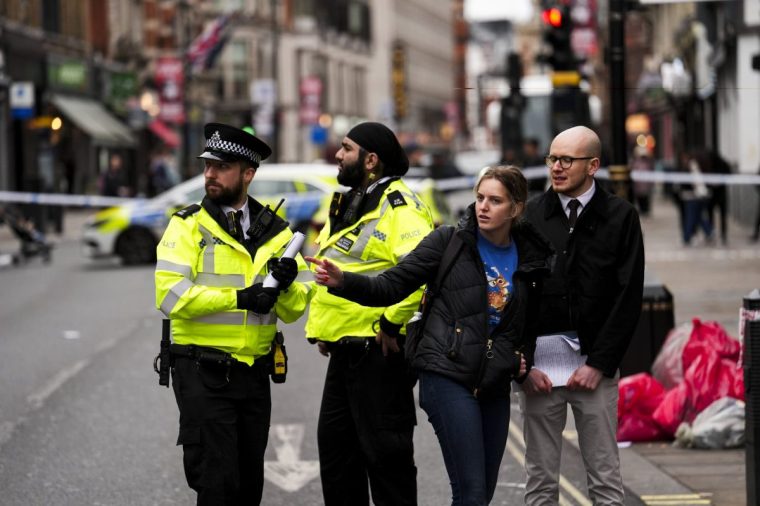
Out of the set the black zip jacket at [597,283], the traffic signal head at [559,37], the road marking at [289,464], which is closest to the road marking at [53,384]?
the road marking at [289,464]

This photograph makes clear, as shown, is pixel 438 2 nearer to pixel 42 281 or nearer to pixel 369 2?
pixel 369 2

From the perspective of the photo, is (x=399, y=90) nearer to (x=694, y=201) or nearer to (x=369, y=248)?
(x=694, y=201)

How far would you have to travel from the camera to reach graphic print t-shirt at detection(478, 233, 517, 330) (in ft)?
18.7

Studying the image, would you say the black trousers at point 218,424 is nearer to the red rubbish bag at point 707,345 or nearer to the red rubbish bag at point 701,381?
the red rubbish bag at point 701,381

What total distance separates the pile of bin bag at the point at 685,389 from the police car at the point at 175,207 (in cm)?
1428

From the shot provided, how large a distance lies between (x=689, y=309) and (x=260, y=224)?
35.6 feet

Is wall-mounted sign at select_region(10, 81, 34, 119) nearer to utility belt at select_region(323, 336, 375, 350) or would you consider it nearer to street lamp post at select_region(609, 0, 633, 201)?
street lamp post at select_region(609, 0, 633, 201)

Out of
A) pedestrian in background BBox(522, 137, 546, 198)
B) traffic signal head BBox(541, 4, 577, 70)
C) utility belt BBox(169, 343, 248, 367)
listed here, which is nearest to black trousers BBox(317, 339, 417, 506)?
utility belt BBox(169, 343, 248, 367)

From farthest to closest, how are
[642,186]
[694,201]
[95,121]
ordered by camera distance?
[95,121] → [642,186] → [694,201]

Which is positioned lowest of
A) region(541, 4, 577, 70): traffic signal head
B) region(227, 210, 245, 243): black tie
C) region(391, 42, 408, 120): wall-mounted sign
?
region(227, 210, 245, 243): black tie

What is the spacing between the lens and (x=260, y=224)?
592 cm

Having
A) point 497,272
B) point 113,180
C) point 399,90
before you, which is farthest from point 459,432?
point 399,90

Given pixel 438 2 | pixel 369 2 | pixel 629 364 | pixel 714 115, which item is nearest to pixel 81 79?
pixel 714 115

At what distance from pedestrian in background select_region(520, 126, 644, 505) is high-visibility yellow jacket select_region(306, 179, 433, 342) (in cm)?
54
